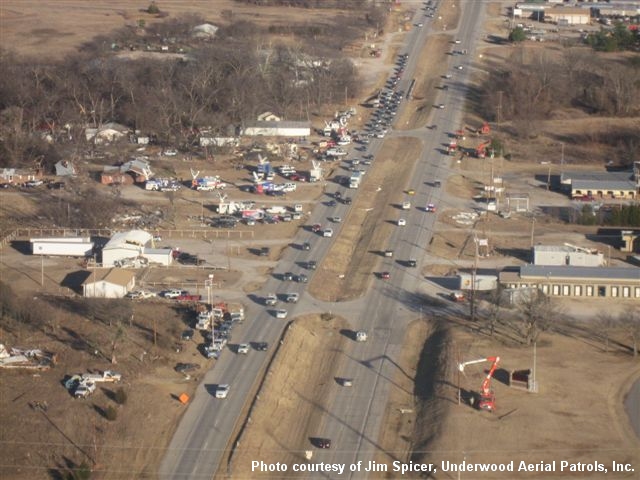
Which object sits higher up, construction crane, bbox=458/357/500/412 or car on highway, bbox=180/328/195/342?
construction crane, bbox=458/357/500/412

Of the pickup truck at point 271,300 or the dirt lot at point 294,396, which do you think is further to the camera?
the pickup truck at point 271,300

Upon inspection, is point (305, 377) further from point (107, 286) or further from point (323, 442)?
point (107, 286)

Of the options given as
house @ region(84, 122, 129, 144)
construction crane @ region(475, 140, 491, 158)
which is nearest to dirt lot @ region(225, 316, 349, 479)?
construction crane @ region(475, 140, 491, 158)

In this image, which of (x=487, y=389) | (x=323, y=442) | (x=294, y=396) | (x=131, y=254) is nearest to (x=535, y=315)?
(x=487, y=389)

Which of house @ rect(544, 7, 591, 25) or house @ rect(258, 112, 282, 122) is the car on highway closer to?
house @ rect(258, 112, 282, 122)

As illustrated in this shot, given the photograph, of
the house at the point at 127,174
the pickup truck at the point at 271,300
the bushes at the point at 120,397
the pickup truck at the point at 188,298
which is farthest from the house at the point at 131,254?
the bushes at the point at 120,397

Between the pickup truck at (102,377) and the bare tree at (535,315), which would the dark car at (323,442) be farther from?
the bare tree at (535,315)
